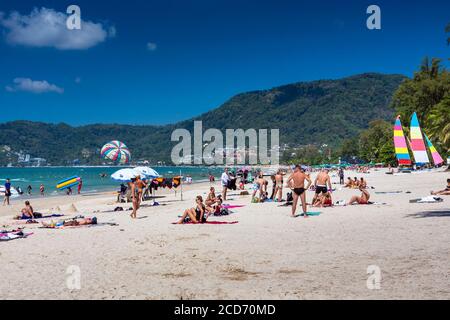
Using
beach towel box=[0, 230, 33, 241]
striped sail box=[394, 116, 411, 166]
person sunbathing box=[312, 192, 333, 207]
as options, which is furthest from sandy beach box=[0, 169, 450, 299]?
striped sail box=[394, 116, 411, 166]

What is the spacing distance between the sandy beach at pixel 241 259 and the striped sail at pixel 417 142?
1925cm

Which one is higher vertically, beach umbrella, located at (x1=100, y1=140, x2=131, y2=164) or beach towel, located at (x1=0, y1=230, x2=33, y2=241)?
beach umbrella, located at (x1=100, y1=140, x2=131, y2=164)

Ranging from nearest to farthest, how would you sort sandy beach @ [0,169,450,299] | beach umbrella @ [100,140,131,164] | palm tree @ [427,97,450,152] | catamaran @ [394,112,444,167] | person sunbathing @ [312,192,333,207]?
1. sandy beach @ [0,169,450,299]
2. person sunbathing @ [312,192,333,207]
3. palm tree @ [427,97,450,152]
4. beach umbrella @ [100,140,131,164]
5. catamaran @ [394,112,444,167]

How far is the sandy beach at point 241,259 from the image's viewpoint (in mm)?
5281

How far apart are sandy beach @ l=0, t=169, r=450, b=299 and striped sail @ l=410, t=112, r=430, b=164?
19246mm

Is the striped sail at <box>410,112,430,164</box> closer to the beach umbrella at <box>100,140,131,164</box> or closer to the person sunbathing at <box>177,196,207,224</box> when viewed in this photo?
the beach umbrella at <box>100,140,131,164</box>

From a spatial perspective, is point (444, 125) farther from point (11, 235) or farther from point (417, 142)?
point (11, 235)

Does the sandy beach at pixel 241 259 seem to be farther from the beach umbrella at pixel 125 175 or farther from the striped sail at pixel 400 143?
the striped sail at pixel 400 143

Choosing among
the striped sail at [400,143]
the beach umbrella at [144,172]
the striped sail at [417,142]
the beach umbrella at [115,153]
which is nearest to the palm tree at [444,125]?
the striped sail at [417,142]

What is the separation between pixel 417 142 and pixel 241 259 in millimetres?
26987

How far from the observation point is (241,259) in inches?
282

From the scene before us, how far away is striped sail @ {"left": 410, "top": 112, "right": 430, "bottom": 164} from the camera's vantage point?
29.4m

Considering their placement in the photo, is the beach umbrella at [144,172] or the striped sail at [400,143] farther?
the striped sail at [400,143]
